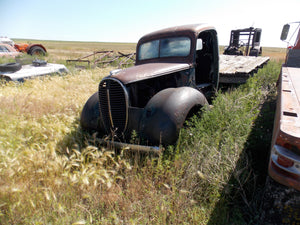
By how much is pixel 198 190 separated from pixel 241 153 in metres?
0.84

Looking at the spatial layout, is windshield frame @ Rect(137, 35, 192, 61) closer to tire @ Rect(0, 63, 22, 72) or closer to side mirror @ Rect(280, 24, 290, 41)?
side mirror @ Rect(280, 24, 290, 41)

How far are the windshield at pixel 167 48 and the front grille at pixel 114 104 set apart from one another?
184cm

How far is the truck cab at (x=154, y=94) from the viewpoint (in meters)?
2.67

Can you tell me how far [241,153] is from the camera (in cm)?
257

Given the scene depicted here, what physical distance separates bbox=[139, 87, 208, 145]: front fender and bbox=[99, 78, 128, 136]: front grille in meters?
0.38

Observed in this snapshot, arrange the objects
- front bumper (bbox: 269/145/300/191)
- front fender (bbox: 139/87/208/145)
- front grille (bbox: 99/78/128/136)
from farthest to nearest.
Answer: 1. front grille (bbox: 99/78/128/136)
2. front fender (bbox: 139/87/208/145)
3. front bumper (bbox: 269/145/300/191)

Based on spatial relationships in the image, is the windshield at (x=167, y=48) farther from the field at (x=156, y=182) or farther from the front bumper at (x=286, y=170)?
the front bumper at (x=286, y=170)

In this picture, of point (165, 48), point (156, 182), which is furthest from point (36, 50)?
point (156, 182)

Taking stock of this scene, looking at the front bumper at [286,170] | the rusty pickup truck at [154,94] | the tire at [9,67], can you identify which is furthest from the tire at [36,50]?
the front bumper at [286,170]

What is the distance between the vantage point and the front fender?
258 cm

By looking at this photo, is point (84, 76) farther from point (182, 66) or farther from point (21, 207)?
point (21, 207)

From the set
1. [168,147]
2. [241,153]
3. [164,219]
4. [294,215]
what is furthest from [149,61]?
[294,215]

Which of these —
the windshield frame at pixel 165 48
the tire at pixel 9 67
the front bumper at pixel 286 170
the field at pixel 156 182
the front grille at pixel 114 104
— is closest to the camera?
the front bumper at pixel 286 170

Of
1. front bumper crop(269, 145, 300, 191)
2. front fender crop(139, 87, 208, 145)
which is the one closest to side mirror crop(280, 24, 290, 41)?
front fender crop(139, 87, 208, 145)
